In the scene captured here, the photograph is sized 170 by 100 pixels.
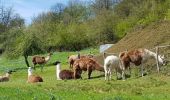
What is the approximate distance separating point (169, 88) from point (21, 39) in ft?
171

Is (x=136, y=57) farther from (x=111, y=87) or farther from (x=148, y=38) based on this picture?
(x=148, y=38)

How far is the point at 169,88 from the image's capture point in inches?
912

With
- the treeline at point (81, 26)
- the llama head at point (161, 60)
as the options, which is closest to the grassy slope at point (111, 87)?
the llama head at point (161, 60)

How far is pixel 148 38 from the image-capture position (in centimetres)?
4091

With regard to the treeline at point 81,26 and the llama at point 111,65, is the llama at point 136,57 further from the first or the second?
the treeline at point 81,26

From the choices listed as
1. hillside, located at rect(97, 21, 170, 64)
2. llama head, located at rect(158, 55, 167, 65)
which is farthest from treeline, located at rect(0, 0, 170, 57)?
llama head, located at rect(158, 55, 167, 65)

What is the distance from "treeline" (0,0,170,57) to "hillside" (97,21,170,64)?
84.1 ft

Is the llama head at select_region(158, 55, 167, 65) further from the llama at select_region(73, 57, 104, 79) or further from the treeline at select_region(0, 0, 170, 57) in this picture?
the treeline at select_region(0, 0, 170, 57)

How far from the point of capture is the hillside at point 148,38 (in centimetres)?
3900

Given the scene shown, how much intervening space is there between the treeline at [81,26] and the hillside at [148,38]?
2562 cm

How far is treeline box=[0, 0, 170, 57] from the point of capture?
7575 cm

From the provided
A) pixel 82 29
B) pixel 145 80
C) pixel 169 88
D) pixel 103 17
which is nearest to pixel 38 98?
pixel 169 88

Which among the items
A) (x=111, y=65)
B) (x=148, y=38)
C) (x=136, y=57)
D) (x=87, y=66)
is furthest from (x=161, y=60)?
(x=148, y=38)

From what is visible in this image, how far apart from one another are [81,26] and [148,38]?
72.4 metres
